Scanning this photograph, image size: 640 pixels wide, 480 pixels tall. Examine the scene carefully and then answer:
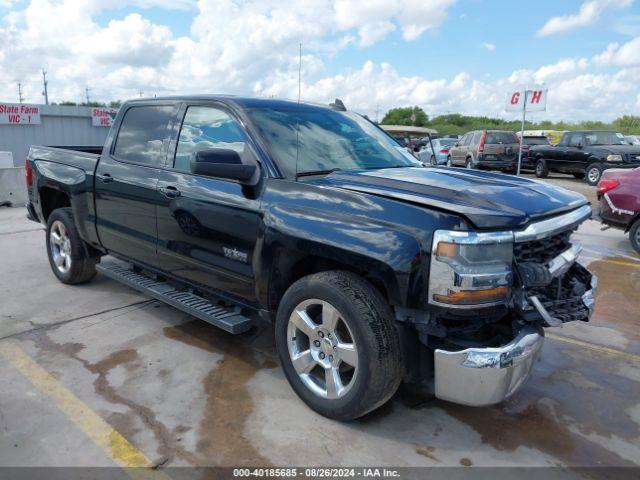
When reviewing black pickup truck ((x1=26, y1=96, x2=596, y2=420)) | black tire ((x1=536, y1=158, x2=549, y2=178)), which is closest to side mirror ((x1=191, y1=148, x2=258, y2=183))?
black pickup truck ((x1=26, y1=96, x2=596, y2=420))

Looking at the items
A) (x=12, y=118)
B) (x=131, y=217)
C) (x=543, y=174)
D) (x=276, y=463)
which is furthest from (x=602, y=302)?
(x=12, y=118)

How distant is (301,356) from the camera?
3240 mm

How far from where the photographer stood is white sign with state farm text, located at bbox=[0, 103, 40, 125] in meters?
26.8

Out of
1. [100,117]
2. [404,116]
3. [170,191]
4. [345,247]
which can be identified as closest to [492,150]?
[170,191]

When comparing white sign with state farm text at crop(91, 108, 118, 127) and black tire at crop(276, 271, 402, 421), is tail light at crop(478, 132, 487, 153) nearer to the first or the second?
Result: black tire at crop(276, 271, 402, 421)

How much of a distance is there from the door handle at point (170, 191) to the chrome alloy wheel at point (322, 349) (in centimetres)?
139

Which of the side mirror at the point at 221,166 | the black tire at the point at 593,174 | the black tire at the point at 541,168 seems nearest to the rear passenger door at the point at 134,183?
the side mirror at the point at 221,166

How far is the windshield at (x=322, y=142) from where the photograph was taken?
3.58 meters

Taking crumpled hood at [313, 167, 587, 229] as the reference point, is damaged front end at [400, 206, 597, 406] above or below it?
below

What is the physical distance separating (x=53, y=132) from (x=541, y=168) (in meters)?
25.0

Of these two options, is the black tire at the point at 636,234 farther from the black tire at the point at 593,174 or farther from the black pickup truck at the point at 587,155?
the black tire at the point at 593,174

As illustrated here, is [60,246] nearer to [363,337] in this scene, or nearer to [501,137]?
[363,337]

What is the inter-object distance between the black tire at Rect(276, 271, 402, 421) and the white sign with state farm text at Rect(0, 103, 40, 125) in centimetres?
2905

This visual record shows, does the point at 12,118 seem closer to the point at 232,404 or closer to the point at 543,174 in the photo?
the point at 543,174
